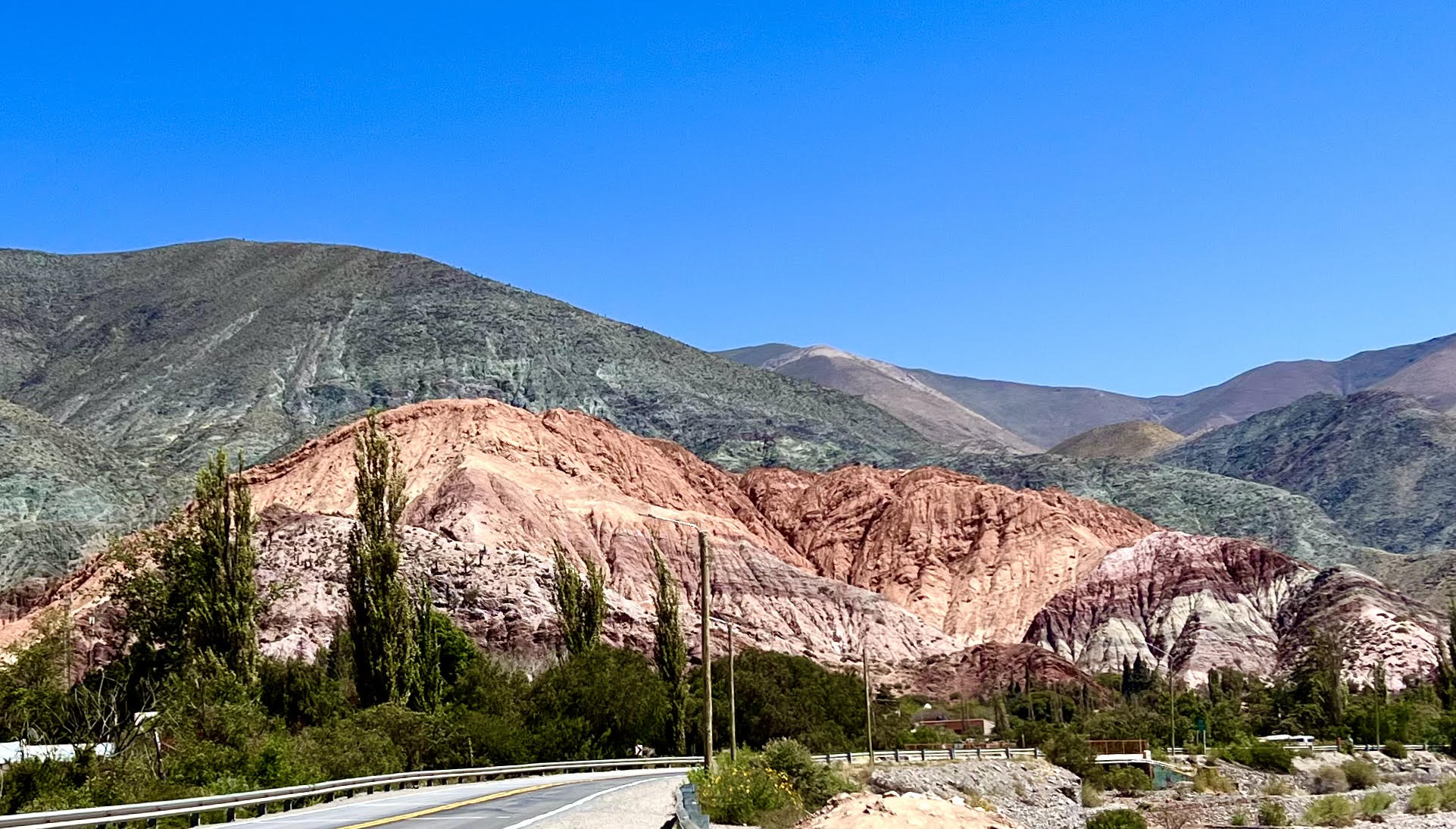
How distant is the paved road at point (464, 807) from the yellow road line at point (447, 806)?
0.01 m

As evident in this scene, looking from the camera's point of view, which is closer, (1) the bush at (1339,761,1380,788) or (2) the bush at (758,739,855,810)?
(2) the bush at (758,739,855,810)

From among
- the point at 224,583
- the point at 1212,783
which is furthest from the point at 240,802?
the point at 1212,783

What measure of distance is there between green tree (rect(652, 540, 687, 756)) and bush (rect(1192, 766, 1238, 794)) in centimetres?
2295

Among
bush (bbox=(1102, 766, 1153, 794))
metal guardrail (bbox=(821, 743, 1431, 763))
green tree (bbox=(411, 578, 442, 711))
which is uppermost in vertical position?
green tree (bbox=(411, 578, 442, 711))

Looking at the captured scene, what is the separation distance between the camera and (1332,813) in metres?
55.2

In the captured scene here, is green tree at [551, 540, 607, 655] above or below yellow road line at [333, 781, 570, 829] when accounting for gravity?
above

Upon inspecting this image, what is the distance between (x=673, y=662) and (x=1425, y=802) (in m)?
30.3

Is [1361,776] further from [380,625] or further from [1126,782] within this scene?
[380,625]

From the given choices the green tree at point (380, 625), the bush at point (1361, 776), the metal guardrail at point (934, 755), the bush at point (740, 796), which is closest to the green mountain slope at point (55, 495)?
the green tree at point (380, 625)

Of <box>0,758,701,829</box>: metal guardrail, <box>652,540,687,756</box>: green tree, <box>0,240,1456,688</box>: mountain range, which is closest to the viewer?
<box>0,758,701,829</box>: metal guardrail

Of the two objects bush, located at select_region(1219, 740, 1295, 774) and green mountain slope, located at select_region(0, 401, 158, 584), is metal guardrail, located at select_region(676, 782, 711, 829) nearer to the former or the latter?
bush, located at select_region(1219, 740, 1295, 774)

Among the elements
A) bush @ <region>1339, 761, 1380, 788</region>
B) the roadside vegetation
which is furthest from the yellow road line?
bush @ <region>1339, 761, 1380, 788</region>

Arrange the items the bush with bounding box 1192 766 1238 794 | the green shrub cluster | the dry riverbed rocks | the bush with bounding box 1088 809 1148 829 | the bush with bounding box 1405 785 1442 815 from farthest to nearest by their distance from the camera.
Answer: the bush with bounding box 1192 766 1238 794
the bush with bounding box 1405 785 1442 815
the dry riverbed rocks
the bush with bounding box 1088 809 1148 829
the green shrub cluster

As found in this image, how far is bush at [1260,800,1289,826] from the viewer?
5372 cm
